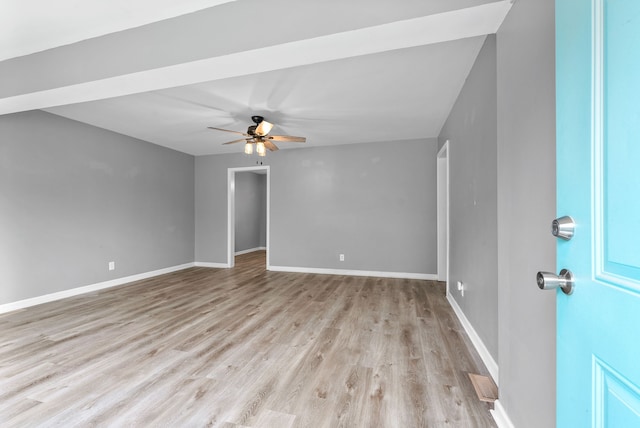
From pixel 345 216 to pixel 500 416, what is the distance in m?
3.77

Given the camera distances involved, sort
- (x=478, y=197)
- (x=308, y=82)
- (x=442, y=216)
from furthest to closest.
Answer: (x=442, y=216) → (x=308, y=82) → (x=478, y=197)

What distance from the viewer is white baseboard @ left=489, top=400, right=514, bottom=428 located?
1.35 meters

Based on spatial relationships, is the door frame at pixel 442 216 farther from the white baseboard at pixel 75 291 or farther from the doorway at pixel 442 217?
the white baseboard at pixel 75 291

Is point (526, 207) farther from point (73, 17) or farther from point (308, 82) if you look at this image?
point (73, 17)

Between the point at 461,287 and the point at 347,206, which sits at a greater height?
the point at 347,206

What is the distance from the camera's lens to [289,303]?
11.1 feet

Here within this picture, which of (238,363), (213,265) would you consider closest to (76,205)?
(213,265)

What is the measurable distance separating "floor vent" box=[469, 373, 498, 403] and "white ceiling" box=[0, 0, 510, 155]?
2.04m

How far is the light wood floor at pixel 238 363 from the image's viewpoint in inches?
59.1

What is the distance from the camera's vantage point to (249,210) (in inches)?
320

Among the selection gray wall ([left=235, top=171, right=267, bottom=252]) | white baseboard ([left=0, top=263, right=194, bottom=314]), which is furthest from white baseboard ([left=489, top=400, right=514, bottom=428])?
gray wall ([left=235, top=171, right=267, bottom=252])

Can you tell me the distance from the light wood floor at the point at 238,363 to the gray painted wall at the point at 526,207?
1.49ft

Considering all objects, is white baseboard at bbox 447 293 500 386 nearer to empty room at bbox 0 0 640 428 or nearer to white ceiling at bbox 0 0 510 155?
empty room at bbox 0 0 640 428

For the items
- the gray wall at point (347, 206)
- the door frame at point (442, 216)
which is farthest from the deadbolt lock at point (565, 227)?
the gray wall at point (347, 206)
